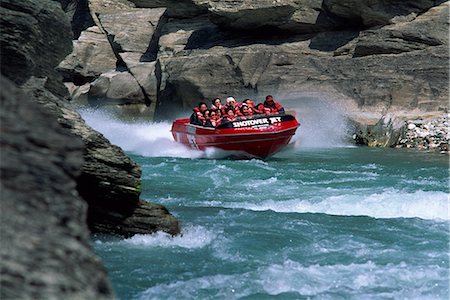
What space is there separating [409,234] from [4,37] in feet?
16.6

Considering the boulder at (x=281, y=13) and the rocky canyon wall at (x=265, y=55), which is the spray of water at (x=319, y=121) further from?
the boulder at (x=281, y=13)

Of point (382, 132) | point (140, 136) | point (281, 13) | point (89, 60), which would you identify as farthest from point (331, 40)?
point (89, 60)

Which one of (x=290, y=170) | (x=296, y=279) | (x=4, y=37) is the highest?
(x=4, y=37)

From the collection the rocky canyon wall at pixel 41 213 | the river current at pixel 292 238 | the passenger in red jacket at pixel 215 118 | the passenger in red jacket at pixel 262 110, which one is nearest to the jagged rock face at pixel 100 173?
the river current at pixel 292 238

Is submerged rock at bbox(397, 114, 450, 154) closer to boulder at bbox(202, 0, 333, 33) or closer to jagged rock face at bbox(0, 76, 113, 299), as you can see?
boulder at bbox(202, 0, 333, 33)

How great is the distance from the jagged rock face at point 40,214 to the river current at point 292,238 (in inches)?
135

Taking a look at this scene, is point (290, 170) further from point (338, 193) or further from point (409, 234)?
point (409, 234)

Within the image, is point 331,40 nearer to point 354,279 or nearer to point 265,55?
point 265,55

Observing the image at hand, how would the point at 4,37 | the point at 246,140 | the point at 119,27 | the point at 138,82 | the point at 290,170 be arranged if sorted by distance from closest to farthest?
1. the point at 4,37
2. the point at 290,170
3. the point at 246,140
4. the point at 138,82
5. the point at 119,27

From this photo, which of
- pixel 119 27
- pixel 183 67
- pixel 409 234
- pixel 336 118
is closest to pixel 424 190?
pixel 409 234

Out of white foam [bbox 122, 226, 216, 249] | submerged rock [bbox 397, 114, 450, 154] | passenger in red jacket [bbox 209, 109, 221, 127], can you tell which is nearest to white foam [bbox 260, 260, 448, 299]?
white foam [bbox 122, 226, 216, 249]

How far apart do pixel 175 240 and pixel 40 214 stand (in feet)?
17.8

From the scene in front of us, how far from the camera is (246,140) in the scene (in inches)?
677

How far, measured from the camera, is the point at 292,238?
7863 millimetres
